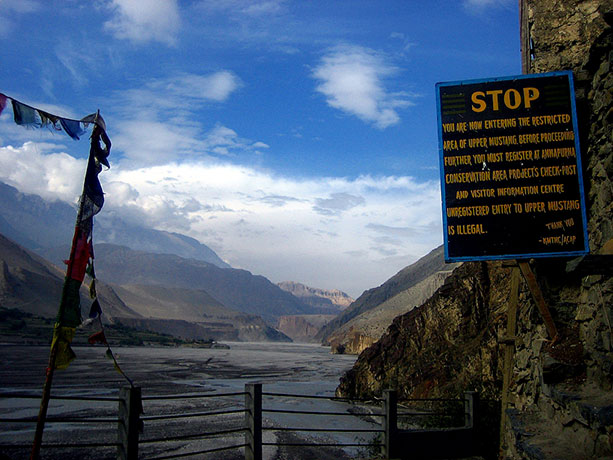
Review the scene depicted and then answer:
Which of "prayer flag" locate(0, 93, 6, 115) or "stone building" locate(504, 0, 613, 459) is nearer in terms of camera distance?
"prayer flag" locate(0, 93, 6, 115)

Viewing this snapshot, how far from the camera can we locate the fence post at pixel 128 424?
254 inches

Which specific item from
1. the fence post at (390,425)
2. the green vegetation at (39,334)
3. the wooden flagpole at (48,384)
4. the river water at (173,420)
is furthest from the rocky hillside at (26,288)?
the wooden flagpole at (48,384)

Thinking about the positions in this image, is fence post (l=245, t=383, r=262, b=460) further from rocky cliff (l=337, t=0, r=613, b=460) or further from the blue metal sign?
the blue metal sign

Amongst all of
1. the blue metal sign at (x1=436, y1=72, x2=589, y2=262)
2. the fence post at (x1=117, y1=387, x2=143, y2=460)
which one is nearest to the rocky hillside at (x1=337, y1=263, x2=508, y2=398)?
the blue metal sign at (x1=436, y1=72, x2=589, y2=262)

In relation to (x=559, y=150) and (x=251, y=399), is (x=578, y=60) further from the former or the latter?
(x=251, y=399)

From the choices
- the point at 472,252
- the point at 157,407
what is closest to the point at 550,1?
the point at 472,252

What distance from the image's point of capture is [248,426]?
26.5 feet

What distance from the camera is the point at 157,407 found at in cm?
2017

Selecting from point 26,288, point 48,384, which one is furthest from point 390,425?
→ point 26,288

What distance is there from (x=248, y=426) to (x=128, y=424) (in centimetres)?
220

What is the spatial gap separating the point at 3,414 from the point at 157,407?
5396mm

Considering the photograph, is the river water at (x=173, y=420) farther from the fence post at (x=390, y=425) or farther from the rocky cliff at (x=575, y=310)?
the rocky cliff at (x=575, y=310)

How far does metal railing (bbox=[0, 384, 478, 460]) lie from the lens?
6523mm

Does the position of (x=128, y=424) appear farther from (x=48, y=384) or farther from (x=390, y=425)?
(x=390, y=425)
